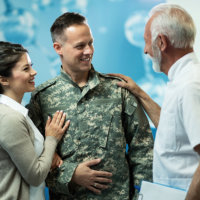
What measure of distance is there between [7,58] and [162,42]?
75 centimetres

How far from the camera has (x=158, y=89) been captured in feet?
10.2

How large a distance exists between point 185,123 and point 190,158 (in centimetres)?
19

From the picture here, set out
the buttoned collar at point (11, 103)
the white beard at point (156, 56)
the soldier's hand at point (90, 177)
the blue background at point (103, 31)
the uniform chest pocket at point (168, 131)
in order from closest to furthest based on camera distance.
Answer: the uniform chest pocket at point (168, 131) < the white beard at point (156, 56) < the buttoned collar at point (11, 103) < the soldier's hand at point (90, 177) < the blue background at point (103, 31)

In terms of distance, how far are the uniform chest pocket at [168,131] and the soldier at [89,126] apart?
19.6 inches

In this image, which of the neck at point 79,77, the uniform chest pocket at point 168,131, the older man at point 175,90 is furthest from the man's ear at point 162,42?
the neck at point 79,77

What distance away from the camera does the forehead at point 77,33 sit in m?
1.73

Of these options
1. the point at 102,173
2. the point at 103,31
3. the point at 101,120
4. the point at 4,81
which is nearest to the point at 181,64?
the point at 101,120

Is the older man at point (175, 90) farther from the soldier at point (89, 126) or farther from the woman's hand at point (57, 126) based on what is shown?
the woman's hand at point (57, 126)

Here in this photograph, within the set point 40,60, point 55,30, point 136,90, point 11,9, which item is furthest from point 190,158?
point 11,9

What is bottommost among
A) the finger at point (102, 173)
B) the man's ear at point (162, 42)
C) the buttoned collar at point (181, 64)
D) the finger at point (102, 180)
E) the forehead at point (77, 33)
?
the finger at point (102, 180)

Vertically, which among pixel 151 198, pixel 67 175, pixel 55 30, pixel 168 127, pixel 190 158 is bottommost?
pixel 67 175

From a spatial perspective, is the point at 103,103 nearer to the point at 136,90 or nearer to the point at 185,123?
the point at 136,90

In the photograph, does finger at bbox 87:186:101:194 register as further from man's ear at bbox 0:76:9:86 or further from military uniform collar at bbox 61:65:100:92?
man's ear at bbox 0:76:9:86

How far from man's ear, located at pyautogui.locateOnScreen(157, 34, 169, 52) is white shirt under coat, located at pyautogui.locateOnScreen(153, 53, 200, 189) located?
0.08 m
